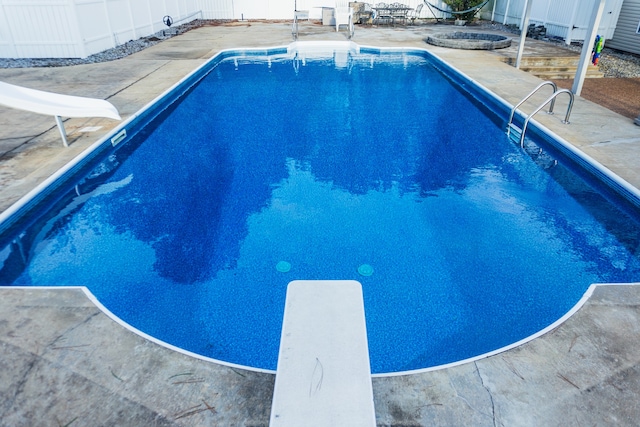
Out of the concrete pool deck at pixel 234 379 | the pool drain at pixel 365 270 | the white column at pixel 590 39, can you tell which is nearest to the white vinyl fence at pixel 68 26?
the concrete pool deck at pixel 234 379

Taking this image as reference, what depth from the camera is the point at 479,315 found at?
3.23 m

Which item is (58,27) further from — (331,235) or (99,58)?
(331,235)

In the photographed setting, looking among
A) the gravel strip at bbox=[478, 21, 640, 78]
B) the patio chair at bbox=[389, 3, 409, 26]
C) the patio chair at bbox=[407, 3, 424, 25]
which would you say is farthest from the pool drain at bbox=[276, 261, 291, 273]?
the patio chair at bbox=[407, 3, 424, 25]

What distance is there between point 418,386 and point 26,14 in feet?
38.8

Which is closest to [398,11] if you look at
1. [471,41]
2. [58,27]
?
[471,41]

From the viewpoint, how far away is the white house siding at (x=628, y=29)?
1055 centimetres

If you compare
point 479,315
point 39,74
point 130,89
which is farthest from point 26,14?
point 479,315

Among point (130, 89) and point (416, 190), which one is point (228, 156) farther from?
point (130, 89)

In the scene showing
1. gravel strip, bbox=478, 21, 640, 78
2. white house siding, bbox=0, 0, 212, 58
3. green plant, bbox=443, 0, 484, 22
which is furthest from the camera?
green plant, bbox=443, 0, 484, 22

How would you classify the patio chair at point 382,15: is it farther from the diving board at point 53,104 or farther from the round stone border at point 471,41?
the diving board at point 53,104

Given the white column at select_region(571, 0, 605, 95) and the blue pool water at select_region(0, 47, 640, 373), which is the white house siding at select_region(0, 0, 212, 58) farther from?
the white column at select_region(571, 0, 605, 95)

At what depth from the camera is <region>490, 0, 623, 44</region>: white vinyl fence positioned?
11.1 meters

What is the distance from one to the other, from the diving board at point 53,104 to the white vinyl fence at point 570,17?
35.0ft

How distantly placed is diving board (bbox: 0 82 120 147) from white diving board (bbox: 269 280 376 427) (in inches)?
183
